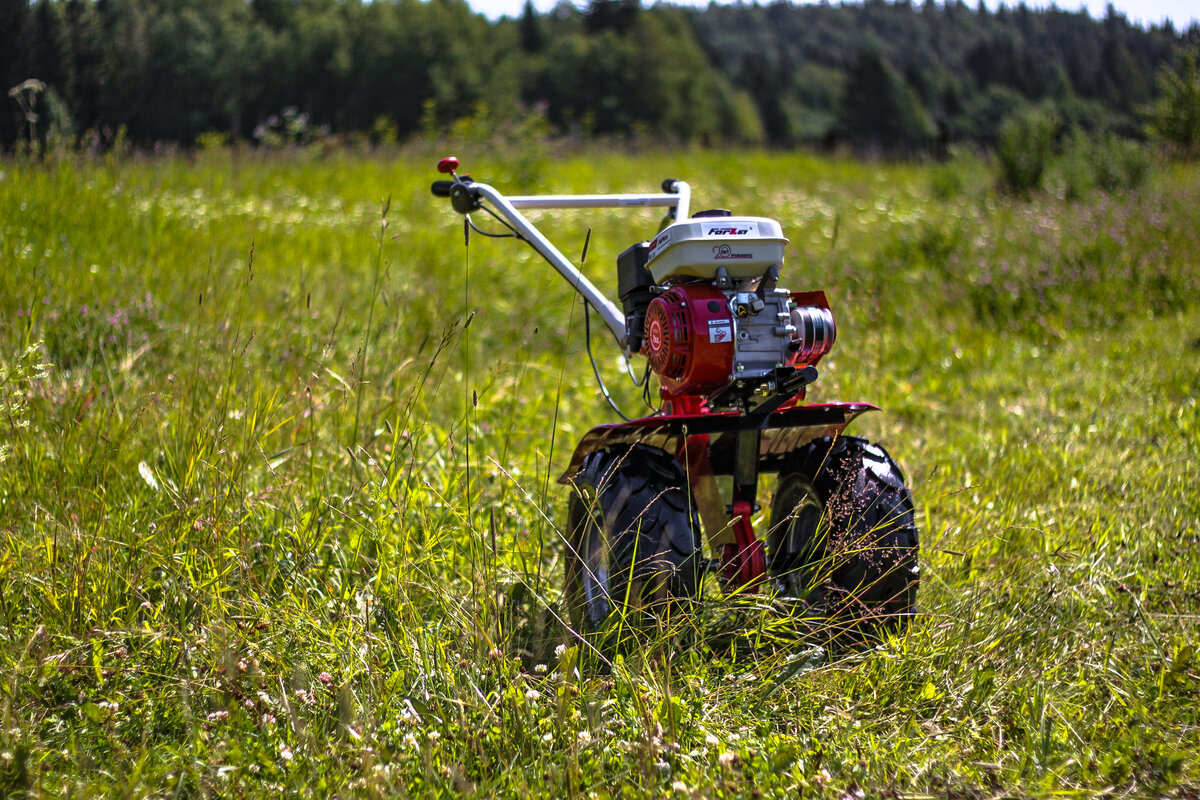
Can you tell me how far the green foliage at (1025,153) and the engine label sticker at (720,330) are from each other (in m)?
8.19

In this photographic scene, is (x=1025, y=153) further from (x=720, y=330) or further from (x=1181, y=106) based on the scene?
(x=720, y=330)

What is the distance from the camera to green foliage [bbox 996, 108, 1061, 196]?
897 cm

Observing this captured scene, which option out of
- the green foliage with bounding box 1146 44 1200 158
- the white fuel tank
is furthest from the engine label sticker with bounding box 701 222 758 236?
the green foliage with bounding box 1146 44 1200 158

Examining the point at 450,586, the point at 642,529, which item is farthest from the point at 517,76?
the point at 642,529

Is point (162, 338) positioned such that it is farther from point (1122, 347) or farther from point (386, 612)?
point (1122, 347)

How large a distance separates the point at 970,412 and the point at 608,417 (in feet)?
5.87

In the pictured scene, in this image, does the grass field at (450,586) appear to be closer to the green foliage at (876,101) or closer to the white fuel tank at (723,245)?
the white fuel tank at (723,245)

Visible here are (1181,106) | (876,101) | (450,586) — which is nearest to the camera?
(450,586)

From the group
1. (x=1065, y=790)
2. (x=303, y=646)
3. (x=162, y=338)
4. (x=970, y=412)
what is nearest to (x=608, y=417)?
(x=970, y=412)

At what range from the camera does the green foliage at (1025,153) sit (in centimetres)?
897

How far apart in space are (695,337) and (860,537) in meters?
0.62

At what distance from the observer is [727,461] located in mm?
2352

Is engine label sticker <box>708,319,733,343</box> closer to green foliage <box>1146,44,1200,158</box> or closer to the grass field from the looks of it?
the grass field

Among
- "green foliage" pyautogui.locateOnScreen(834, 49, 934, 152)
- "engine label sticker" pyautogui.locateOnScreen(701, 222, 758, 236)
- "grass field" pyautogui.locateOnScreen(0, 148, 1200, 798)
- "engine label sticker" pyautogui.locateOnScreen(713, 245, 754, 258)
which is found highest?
"green foliage" pyautogui.locateOnScreen(834, 49, 934, 152)
